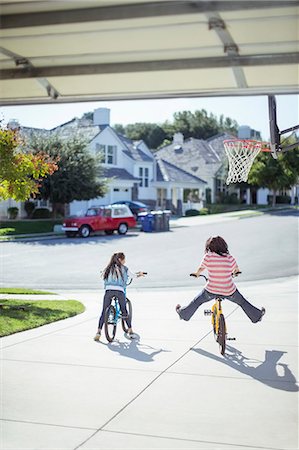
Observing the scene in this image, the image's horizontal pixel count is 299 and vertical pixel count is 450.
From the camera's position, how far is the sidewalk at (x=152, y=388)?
5.00m

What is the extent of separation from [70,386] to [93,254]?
15113 millimetres

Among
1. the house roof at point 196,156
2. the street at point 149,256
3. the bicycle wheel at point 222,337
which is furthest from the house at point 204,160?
the bicycle wheel at point 222,337

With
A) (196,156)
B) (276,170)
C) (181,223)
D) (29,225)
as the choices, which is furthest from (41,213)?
(196,156)

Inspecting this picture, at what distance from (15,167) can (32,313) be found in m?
2.39

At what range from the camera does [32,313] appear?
10.7m

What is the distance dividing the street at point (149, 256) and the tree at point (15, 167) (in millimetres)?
4175

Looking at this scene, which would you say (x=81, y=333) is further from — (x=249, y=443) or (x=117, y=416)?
(x=249, y=443)

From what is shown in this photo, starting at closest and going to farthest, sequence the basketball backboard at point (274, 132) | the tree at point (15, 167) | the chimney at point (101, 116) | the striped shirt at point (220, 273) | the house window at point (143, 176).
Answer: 1. the basketball backboard at point (274, 132)
2. the striped shirt at point (220, 273)
3. the tree at point (15, 167)
4. the chimney at point (101, 116)
5. the house window at point (143, 176)

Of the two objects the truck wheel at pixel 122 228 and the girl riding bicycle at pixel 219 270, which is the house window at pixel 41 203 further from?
the girl riding bicycle at pixel 219 270

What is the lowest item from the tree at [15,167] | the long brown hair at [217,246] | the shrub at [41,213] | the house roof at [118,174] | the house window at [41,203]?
the shrub at [41,213]

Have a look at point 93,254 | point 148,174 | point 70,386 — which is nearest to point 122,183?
point 148,174

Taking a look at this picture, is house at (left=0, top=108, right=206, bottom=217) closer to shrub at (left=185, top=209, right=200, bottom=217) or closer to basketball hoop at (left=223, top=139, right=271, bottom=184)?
shrub at (left=185, top=209, right=200, bottom=217)

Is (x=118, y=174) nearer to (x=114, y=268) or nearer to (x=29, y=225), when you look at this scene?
(x=29, y=225)

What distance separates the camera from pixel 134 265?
19641mm
